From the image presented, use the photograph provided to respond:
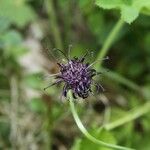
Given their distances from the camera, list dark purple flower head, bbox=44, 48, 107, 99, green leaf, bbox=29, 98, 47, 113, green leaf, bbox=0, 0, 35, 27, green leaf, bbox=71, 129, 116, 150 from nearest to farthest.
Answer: dark purple flower head, bbox=44, 48, 107, 99 → green leaf, bbox=71, 129, 116, 150 → green leaf, bbox=29, 98, 47, 113 → green leaf, bbox=0, 0, 35, 27

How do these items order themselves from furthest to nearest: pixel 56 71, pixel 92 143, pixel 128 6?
pixel 56 71 → pixel 92 143 → pixel 128 6

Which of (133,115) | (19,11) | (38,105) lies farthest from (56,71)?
(19,11)

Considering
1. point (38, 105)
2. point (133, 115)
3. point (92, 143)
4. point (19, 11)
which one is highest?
point (19, 11)

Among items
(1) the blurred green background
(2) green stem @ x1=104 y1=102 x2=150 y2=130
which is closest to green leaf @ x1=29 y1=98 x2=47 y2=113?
(1) the blurred green background

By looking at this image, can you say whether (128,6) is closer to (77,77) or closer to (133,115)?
(77,77)

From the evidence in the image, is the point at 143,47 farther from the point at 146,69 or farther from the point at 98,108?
the point at 98,108

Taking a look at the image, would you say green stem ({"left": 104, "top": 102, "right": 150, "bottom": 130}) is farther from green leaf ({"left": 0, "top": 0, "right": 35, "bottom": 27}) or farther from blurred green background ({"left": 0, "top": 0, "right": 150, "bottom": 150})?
green leaf ({"left": 0, "top": 0, "right": 35, "bottom": 27})

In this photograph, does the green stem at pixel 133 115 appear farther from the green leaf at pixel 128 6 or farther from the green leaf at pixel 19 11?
the green leaf at pixel 19 11
